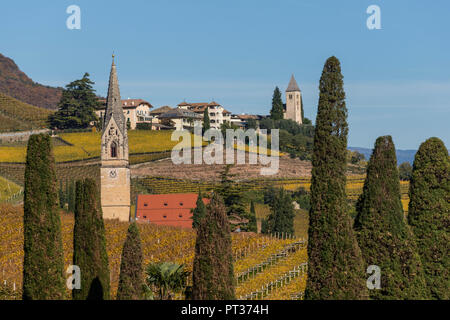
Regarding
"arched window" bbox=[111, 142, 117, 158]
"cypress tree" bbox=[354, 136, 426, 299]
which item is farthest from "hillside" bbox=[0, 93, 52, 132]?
"cypress tree" bbox=[354, 136, 426, 299]

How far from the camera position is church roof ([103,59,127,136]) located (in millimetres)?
63875

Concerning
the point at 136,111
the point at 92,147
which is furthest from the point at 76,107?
the point at 136,111

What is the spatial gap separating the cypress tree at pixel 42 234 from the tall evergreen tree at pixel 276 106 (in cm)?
13402

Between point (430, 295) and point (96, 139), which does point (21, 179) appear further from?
point (430, 295)

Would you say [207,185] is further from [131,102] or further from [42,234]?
[42,234]

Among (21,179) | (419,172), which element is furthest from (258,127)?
(419,172)

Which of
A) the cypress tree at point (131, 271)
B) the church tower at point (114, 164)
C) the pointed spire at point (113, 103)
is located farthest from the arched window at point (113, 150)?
the cypress tree at point (131, 271)

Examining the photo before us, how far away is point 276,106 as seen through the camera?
155 metres

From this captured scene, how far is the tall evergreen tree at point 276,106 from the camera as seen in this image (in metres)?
153

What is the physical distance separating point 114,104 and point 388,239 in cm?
4850

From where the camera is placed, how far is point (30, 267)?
19.4 meters

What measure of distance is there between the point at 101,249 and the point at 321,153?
8319 millimetres

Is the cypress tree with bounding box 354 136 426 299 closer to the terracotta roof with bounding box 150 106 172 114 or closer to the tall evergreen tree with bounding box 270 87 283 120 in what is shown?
the tall evergreen tree with bounding box 270 87 283 120

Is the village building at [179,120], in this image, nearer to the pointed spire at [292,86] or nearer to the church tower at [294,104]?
the church tower at [294,104]
